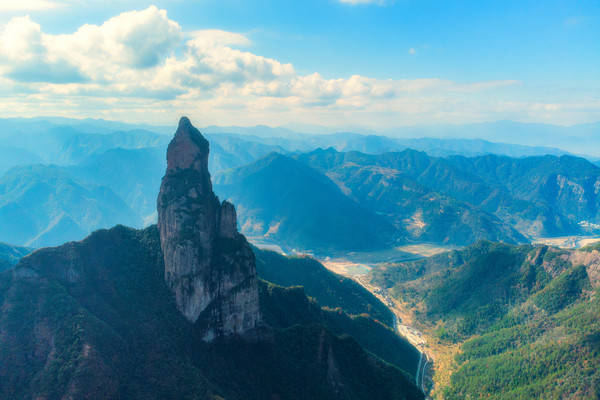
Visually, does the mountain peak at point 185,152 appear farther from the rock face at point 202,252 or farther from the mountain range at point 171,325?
the mountain range at point 171,325

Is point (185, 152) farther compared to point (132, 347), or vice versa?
point (185, 152)

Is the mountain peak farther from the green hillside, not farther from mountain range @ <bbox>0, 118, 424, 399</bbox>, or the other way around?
the green hillside

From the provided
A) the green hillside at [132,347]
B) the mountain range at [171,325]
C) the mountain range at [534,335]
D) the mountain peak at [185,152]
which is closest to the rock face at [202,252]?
the mountain peak at [185,152]

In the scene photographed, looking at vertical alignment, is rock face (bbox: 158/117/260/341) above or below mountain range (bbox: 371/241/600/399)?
above

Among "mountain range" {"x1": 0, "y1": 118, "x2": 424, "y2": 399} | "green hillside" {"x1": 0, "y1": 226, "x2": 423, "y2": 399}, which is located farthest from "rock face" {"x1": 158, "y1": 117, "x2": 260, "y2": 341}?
"green hillside" {"x1": 0, "y1": 226, "x2": 423, "y2": 399}

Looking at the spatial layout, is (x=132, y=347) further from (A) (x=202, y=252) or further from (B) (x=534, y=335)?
(B) (x=534, y=335)

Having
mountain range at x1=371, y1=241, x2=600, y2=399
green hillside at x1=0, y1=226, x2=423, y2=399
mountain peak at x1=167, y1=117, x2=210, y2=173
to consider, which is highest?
mountain peak at x1=167, y1=117, x2=210, y2=173

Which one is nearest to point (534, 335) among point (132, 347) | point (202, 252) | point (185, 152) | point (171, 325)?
point (202, 252)

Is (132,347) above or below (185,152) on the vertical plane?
below
